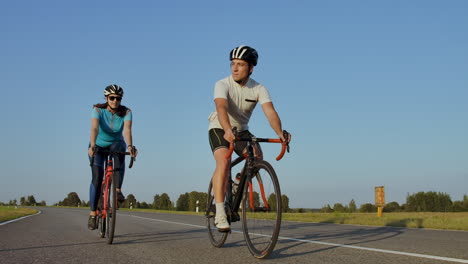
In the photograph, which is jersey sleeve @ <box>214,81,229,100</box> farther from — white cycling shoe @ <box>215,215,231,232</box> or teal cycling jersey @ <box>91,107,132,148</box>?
teal cycling jersey @ <box>91,107,132,148</box>

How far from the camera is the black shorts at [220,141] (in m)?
5.55

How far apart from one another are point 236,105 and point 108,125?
2690 mm

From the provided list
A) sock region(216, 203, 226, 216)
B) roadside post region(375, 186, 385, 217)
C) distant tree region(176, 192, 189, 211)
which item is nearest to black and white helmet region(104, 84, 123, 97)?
sock region(216, 203, 226, 216)

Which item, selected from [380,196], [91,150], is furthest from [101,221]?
[380,196]

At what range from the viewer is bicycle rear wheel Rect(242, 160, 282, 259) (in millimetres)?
4707

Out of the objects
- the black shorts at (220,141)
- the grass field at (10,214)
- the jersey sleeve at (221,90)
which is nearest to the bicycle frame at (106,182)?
the black shorts at (220,141)

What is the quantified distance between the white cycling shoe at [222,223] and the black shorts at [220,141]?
0.79m

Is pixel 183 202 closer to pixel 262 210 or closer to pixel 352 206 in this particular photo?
pixel 352 206

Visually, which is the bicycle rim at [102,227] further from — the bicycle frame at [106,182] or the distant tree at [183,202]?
the distant tree at [183,202]

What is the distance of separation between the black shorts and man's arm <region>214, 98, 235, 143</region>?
44 centimetres

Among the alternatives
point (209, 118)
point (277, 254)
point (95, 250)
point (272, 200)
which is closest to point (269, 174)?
point (272, 200)

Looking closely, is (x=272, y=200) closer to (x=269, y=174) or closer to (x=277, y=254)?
(x=269, y=174)

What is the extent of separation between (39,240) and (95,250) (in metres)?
1.79

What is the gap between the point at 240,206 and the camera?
17.7ft
